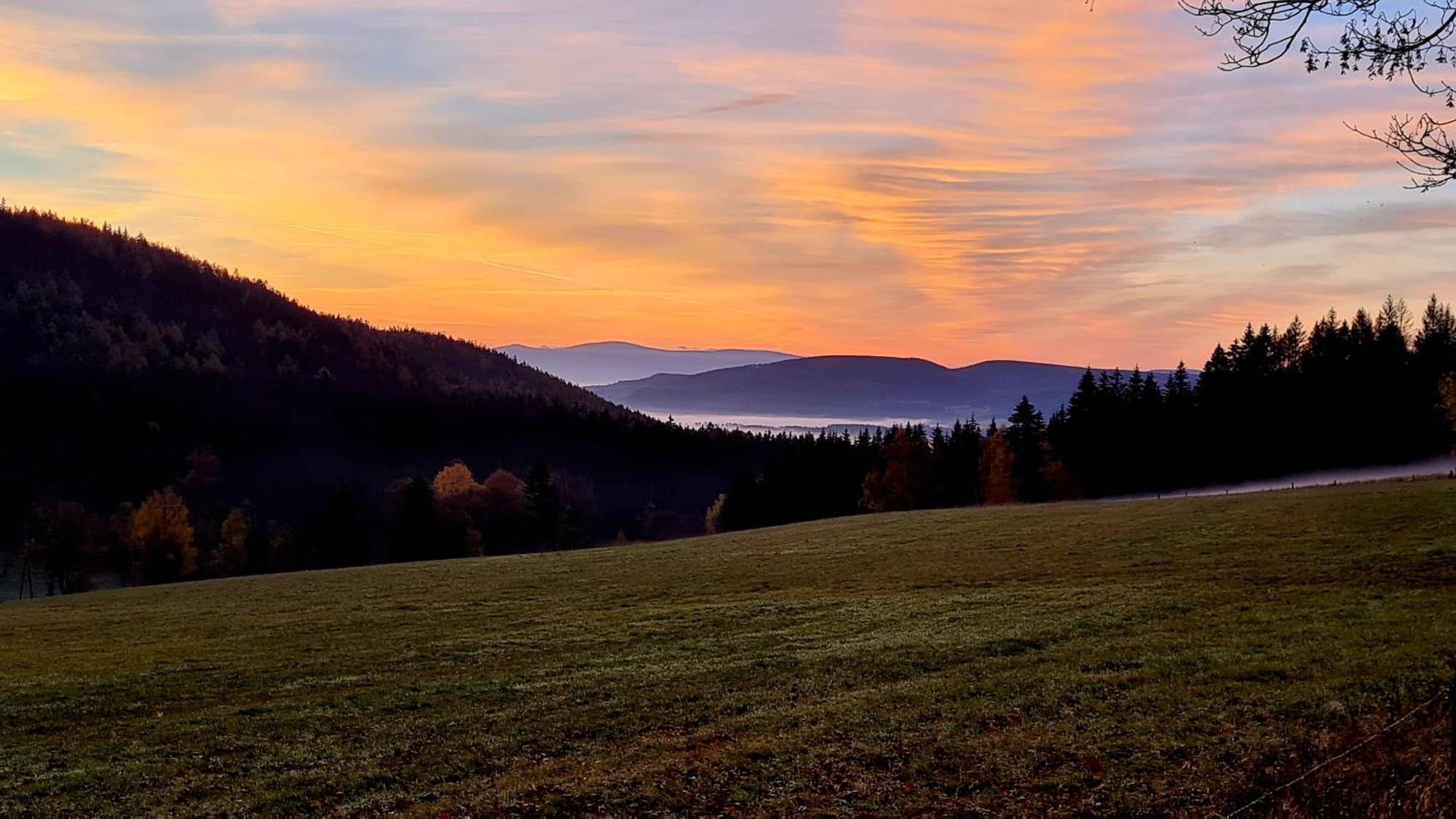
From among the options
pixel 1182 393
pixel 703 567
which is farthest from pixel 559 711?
pixel 1182 393

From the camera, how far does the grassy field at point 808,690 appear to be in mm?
13836

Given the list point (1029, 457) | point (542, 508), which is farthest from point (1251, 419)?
point (542, 508)

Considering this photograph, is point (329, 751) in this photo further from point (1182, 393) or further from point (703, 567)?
point (1182, 393)

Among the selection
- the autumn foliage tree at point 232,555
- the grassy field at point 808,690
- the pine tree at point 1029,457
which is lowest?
the autumn foliage tree at point 232,555

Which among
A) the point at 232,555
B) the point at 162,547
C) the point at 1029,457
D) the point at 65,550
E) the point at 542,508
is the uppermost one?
the point at 1029,457

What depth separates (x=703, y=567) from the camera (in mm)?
47562

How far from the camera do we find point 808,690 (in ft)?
67.2

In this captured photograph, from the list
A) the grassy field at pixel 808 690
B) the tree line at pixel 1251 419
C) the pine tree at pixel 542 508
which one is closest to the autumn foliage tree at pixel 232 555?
the pine tree at pixel 542 508

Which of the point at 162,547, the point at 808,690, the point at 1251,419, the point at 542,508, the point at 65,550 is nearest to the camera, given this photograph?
the point at 808,690

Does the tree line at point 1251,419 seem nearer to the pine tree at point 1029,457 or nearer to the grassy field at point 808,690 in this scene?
the pine tree at point 1029,457

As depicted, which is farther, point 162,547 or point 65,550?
point 65,550

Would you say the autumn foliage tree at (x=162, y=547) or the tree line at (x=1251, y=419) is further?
the autumn foliage tree at (x=162, y=547)

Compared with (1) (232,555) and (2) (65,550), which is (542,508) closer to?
(1) (232,555)

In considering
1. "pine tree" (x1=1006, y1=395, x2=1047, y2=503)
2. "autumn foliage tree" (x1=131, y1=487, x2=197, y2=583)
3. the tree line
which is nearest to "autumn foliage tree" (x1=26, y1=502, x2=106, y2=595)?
"autumn foliage tree" (x1=131, y1=487, x2=197, y2=583)
